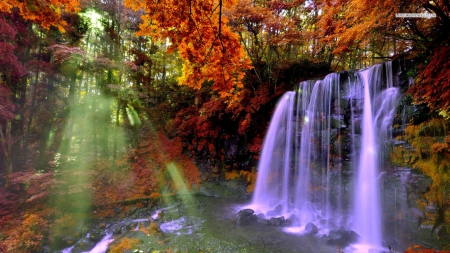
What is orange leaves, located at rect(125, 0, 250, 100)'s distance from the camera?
144 inches

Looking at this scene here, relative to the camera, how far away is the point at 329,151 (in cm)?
836

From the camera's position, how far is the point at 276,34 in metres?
10.1

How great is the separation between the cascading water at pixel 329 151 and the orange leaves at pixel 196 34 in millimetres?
5614

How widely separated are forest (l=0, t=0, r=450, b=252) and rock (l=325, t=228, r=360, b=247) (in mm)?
1413

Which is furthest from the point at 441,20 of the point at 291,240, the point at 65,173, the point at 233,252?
the point at 65,173

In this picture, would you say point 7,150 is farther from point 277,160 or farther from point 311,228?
point 311,228

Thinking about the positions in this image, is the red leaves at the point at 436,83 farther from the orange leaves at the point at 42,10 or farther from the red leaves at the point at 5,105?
the red leaves at the point at 5,105

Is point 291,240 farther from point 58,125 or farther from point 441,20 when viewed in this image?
point 58,125

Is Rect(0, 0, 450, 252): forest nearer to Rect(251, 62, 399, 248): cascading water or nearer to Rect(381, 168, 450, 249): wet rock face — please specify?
Rect(381, 168, 450, 249): wet rock face

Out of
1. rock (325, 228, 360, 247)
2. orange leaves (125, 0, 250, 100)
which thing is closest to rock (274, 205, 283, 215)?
rock (325, 228, 360, 247)

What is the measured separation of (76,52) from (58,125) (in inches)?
267

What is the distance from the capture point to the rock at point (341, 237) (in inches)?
240

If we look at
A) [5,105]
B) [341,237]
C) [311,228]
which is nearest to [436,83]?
[341,237]

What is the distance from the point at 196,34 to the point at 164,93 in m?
13.5
